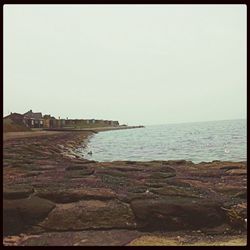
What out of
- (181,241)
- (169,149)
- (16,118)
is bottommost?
(181,241)

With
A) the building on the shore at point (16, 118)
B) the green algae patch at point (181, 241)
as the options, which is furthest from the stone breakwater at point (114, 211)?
the building on the shore at point (16, 118)

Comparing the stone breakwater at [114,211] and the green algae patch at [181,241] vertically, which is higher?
the stone breakwater at [114,211]

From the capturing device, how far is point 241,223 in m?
11.1

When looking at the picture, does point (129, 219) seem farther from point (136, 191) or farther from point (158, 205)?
point (136, 191)

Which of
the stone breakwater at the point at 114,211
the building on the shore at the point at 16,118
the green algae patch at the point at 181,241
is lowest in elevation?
the green algae patch at the point at 181,241

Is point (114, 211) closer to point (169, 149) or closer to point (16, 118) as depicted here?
point (169, 149)

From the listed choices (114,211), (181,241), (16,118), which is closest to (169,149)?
(114,211)

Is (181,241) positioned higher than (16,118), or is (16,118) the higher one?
(16,118)

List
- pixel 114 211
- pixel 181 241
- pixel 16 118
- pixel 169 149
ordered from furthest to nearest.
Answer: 1. pixel 16 118
2. pixel 169 149
3. pixel 114 211
4. pixel 181 241

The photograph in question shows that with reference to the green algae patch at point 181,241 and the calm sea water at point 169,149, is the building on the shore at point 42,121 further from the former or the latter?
the green algae patch at point 181,241

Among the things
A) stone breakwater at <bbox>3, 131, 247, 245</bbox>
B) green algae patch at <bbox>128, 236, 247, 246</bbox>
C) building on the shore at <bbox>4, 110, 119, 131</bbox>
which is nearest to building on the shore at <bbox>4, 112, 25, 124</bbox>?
building on the shore at <bbox>4, 110, 119, 131</bbox>

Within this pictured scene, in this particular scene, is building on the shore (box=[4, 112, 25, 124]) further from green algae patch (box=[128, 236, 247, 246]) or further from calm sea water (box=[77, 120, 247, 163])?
green algae patch (box=[128, 236, 247, 246])
